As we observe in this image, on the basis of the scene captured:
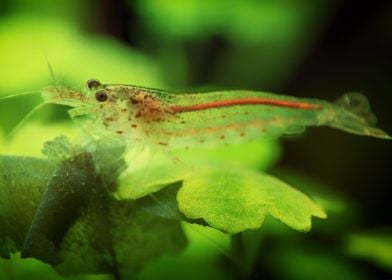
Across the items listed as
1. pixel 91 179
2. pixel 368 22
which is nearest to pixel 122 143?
pixel 91 179

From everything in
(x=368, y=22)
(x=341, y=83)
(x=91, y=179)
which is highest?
(x=91, y=179)

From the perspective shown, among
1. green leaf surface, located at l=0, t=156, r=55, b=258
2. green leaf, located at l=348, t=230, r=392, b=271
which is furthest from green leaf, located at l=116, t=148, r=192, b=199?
green leaf, located at l=348, t=230, r=392, b=271

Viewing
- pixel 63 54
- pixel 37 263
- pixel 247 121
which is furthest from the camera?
pixel 63 54

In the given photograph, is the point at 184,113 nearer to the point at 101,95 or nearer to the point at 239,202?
the point at 101,95

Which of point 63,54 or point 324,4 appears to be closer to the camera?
point 63,54

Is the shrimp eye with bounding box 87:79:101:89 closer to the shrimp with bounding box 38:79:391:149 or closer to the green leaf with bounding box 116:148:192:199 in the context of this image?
the shrimp with bounding box 38:79:391:149

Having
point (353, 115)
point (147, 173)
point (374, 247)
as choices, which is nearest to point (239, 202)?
point (147, 173)

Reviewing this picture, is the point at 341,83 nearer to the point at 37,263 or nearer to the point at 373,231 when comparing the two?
the point at 373,231
